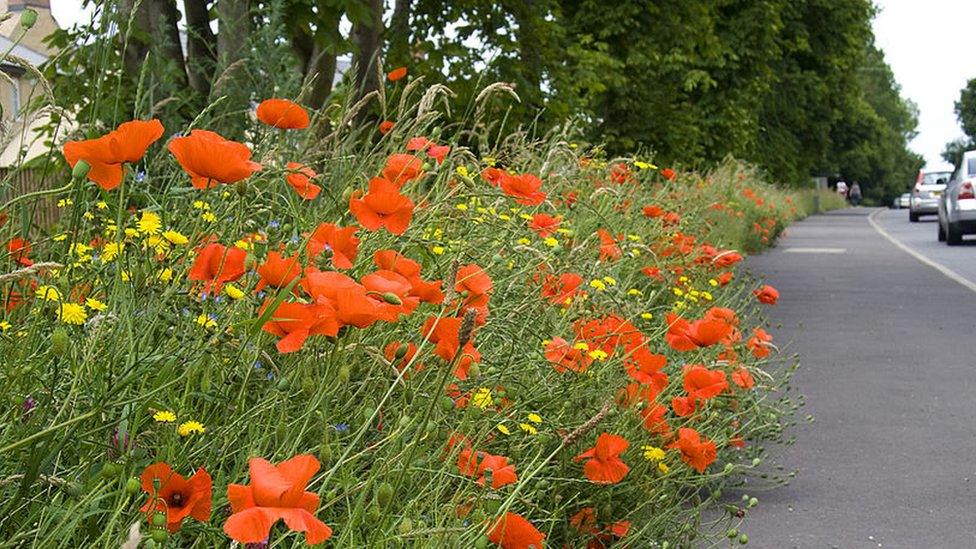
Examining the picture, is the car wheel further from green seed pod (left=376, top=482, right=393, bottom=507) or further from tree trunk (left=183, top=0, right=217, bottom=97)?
green seed pod (left=376, top=482, right=393, bottom=507)

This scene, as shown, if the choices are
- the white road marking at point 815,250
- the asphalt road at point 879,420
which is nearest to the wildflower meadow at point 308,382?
the asphalt road at point 879,420

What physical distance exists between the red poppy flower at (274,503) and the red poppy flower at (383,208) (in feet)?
3.60

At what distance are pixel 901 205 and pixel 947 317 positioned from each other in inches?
3015

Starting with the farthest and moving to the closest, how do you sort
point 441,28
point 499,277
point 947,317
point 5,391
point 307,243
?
point 441,28
point 947,317
point 499,277
point 307,243
point 5,391

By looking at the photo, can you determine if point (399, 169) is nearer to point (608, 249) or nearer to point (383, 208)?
point (383, 208)

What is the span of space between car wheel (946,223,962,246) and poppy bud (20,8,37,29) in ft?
74.9

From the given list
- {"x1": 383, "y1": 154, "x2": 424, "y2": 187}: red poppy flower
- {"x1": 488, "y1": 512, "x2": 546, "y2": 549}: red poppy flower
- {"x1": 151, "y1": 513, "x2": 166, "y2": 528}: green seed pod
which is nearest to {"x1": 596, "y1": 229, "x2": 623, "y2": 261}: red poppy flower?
{"x1": 383, "y1": 154, "x2": 424, "y2": 187}: red poppy flower

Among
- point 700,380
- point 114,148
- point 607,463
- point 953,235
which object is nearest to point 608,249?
point 700,380

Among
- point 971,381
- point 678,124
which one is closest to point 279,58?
point 971,381

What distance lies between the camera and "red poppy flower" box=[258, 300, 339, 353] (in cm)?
221

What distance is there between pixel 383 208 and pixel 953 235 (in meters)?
22.5

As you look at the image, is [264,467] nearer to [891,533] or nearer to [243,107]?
[891,533]

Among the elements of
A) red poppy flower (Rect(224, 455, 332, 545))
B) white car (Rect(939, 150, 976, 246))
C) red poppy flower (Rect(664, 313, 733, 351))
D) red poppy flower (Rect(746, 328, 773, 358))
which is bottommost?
white car (Rect(939, 150, 976, 246))

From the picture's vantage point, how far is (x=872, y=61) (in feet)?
326
